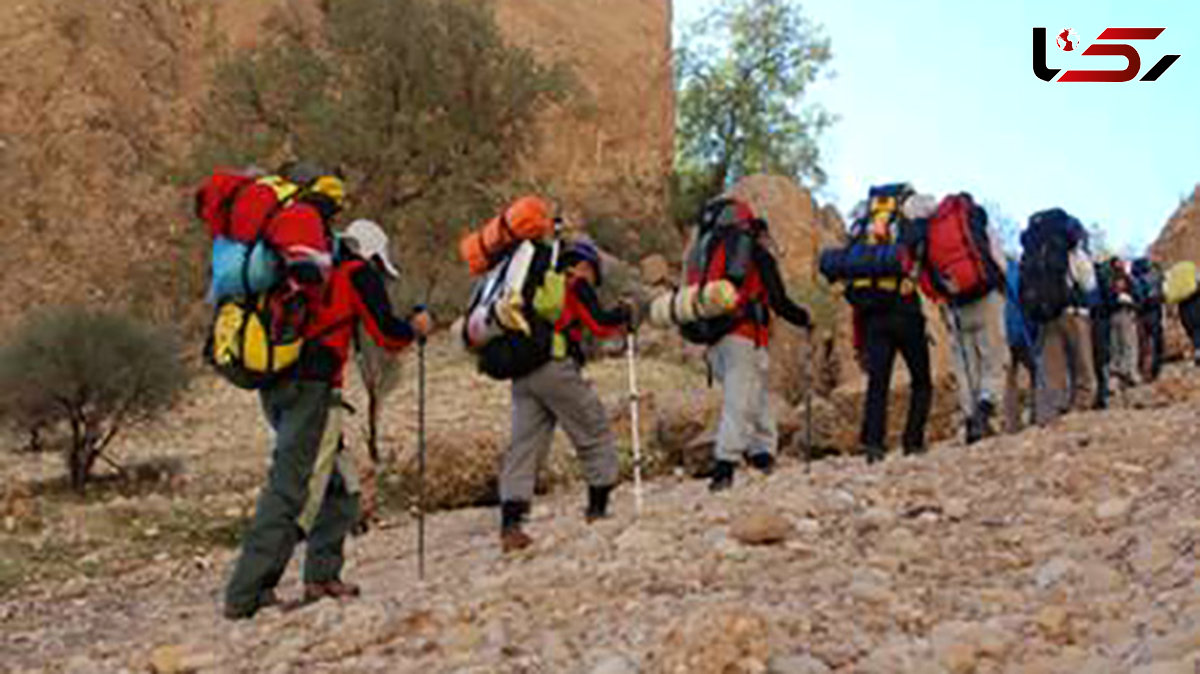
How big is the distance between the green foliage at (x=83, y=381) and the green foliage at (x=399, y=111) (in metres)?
12.4

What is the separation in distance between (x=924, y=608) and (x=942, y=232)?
5.01 meters

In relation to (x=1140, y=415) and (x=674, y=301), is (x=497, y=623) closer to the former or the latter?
(x=674, y=301)

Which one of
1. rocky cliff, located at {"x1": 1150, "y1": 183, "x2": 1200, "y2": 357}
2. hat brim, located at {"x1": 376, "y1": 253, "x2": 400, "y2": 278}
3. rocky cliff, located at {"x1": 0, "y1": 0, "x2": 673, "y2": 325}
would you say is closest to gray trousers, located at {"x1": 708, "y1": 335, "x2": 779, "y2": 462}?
hat brim, located at {"x1": 376, "y1": 253, "x2": 400, "y2": 278}

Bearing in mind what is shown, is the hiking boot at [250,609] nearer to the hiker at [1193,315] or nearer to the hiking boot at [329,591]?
the hiking boot at [329,591]

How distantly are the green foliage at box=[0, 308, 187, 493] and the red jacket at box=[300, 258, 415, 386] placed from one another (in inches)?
414

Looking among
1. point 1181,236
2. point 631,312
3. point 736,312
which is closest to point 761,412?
point 736,312

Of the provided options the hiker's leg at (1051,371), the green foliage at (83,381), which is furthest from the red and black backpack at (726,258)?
the green foliage at (83,381)

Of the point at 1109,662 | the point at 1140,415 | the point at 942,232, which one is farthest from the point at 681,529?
the point at 1140,415

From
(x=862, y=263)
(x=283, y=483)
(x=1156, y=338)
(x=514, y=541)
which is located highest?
(x=862, y=263)

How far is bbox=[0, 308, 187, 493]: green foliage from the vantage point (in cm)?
1705

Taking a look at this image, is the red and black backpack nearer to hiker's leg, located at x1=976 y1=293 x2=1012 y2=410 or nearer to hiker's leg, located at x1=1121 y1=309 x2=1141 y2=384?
hiker's leg, located at x1=976 y1=293 x2=1012 y2=410

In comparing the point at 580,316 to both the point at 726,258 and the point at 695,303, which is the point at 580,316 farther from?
the point at 726,258

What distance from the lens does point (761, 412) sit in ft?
28.9

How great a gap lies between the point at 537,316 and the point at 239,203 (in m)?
1.55
